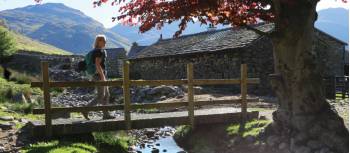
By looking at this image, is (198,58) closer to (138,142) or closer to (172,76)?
(172,76)

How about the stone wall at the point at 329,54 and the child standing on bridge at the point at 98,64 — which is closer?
the child standing on bridge at the point at 98,64

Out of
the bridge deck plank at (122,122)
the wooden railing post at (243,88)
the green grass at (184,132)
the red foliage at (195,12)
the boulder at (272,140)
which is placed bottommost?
the green grass at (184,132)

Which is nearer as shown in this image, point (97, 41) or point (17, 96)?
point (97, 41)

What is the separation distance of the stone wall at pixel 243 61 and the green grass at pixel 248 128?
48.6ft

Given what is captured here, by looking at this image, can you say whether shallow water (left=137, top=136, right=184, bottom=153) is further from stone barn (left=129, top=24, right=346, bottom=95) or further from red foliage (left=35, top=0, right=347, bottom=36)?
stone barn (left=129, top=24, right=346, bottom=95)

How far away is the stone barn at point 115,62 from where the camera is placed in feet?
199

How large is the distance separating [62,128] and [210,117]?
4.04 meters

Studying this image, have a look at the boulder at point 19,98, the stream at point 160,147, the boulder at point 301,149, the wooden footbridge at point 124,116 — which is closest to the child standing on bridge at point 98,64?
the wooden footbridge at point 124,116

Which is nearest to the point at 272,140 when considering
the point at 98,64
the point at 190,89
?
the point at 190,89

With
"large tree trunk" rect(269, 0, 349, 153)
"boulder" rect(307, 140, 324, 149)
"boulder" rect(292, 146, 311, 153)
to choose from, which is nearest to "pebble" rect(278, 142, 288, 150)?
"large tree trunk" rect(269, 0, 349, 153)

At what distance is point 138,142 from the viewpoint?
41.3ft

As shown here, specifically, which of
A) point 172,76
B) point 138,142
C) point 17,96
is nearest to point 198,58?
point 172,76

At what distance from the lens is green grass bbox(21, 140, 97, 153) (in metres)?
8.63

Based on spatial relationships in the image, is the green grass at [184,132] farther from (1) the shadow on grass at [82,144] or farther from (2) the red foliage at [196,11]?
(2) the red foliage at [196,11]
